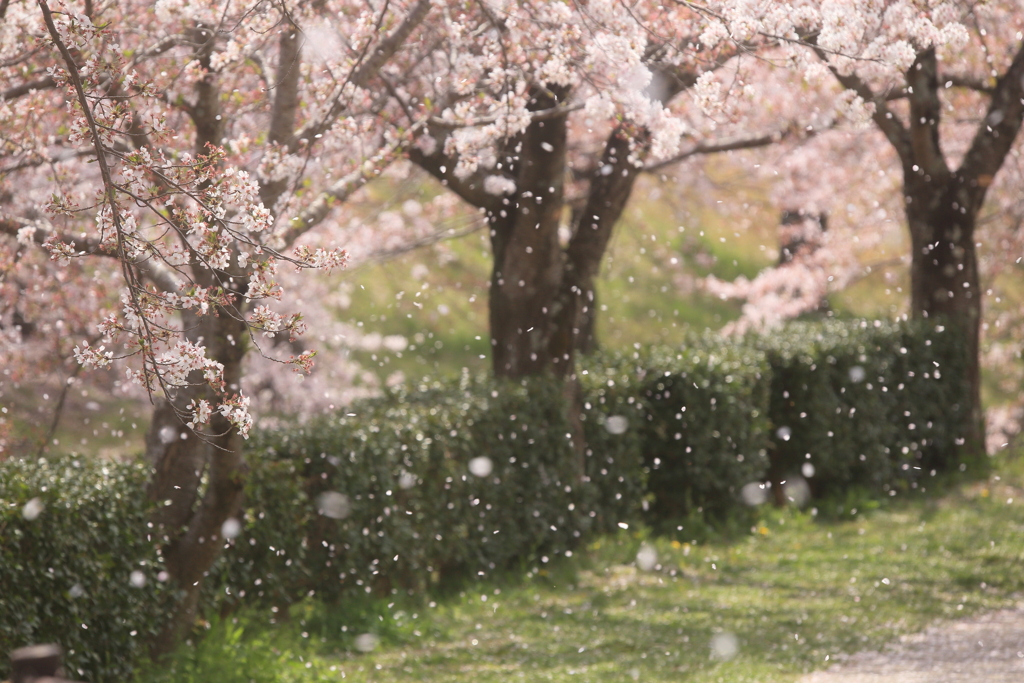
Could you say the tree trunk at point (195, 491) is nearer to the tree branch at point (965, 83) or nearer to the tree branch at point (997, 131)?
the tree branch at point (997, 131)

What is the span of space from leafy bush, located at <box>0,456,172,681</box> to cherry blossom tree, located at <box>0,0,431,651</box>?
0.28 meters

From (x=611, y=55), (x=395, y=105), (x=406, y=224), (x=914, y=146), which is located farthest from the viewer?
(x=406, y=224)

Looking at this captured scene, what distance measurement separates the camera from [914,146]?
35.6 feet

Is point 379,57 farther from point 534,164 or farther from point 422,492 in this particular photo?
point 422,492

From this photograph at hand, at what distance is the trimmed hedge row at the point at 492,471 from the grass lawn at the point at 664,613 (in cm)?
28

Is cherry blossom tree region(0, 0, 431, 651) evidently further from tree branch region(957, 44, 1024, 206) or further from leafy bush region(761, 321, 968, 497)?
tree branch region(957, 44, 1024, 206)

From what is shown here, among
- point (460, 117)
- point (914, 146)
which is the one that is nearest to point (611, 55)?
point (460, 117)

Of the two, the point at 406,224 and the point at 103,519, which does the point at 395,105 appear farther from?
the point at 406,224

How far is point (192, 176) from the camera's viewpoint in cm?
388

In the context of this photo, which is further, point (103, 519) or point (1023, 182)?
point (1023, 182)

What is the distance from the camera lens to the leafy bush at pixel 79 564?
4750mm

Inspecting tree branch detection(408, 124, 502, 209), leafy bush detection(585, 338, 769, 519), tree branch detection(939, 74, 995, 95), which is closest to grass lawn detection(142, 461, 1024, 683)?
leafy bush detection(585, 338, 769, 519)

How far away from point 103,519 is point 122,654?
2.44ft

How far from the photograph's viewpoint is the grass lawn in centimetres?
595
